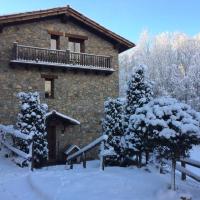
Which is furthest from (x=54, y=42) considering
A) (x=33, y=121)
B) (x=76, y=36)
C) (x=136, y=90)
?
(x=136, y=90)

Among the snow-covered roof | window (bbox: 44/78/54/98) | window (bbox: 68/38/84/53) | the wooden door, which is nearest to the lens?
the snow-covered roof

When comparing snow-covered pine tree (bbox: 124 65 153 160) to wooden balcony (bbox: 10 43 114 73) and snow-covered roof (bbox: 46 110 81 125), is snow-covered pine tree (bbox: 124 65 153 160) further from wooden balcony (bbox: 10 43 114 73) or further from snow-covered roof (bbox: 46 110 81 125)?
wooden balcony (bbox: 10 43 114 73)

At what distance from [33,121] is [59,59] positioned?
621 cm

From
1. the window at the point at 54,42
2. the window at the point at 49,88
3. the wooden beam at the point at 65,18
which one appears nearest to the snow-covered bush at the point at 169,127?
the window at the point at 49,88

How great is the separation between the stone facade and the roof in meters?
0.49

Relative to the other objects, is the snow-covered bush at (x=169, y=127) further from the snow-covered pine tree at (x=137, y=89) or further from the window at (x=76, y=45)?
the window at (x=76, y=45)

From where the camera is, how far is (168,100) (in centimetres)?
1019

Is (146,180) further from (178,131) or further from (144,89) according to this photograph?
(144,89)

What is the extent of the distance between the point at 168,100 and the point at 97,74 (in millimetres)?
15277

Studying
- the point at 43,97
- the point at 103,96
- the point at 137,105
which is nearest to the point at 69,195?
the point at 137,105

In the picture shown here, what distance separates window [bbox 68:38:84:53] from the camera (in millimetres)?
25172

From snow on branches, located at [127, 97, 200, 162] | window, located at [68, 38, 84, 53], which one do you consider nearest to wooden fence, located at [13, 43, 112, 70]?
window, located at [68, 38, 84, 53]

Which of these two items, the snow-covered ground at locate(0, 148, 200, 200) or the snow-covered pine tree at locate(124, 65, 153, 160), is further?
→ the snow-covered pine tree at locate(124, 65, 153, 160)

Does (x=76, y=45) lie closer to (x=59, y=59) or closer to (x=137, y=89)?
(x=59, y=59)
